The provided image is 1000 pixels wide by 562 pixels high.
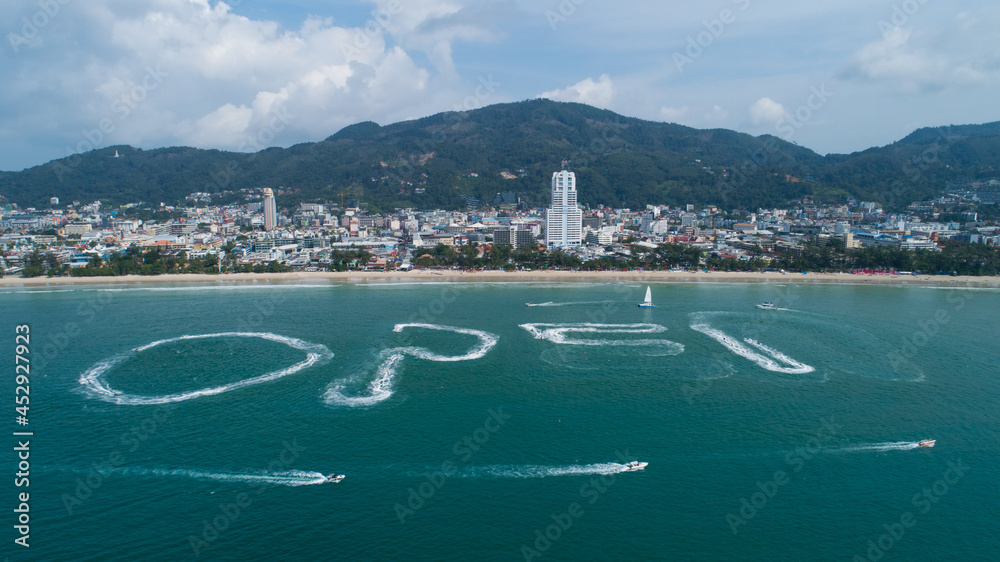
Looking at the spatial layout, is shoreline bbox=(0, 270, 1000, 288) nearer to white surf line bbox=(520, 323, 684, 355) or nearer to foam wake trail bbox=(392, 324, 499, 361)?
white surf line bbox=(520, 323, 684, 355)

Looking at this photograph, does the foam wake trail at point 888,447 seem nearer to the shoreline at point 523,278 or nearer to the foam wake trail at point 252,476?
the foam wake trail at point 252,476

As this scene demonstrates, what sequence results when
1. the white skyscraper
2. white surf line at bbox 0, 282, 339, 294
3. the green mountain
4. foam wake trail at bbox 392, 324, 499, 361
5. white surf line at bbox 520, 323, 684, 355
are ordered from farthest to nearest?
the green mountain → the white skyscraper → white surf line at bbox 0, 282, 339, 294 → white surf line at bbox 520, 323, 684, 355 → foam wake trail at bbox 392, 324, 499, 361

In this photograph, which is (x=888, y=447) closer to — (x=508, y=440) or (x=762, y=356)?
(x=762, y=356)

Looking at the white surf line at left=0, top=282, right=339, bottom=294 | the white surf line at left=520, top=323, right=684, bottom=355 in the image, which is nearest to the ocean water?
the white surf line at left=520, top=323, right=684, bottom=355

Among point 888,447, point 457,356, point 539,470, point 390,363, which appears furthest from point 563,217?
point 539,470

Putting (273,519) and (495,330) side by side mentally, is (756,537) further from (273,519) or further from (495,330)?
(495,330)

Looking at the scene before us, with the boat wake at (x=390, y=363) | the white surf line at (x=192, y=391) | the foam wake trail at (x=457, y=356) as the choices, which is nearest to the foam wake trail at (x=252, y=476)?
the boat wake at (x=390, y=363)

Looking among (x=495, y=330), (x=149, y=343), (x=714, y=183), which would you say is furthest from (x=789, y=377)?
(x=714, y=183)
